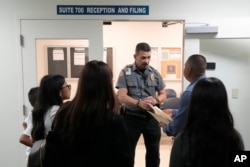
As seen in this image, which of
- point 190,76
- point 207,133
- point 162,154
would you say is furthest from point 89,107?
point 162,154

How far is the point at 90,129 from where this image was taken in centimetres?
120

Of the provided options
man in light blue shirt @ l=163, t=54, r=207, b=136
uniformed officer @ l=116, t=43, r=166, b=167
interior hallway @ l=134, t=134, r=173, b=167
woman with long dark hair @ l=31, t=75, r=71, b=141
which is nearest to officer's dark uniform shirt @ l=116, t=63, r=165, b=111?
uniformed officer @ l=116, t=43, r=166, b=167

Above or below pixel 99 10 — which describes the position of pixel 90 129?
below

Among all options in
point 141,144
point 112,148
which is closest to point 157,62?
point 141,144

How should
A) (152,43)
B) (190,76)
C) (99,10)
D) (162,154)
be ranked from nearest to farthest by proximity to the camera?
(190,76), (99,10), (162,154), (152,43)

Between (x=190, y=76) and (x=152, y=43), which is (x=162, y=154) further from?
(x=152, y=43)

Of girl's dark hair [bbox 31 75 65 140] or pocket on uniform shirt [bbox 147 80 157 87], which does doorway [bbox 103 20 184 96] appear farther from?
girl's dark hair [bbox 31 75 65 140]

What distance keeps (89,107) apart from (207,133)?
1.85 ft

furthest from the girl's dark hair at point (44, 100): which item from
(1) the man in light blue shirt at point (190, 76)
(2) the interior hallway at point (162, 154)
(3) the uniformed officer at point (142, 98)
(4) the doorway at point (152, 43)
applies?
(4) the doorway at point (152, 43)

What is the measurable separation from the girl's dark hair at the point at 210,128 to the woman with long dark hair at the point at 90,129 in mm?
342

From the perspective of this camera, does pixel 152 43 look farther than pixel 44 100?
Yes

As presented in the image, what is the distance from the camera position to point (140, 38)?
5.38m

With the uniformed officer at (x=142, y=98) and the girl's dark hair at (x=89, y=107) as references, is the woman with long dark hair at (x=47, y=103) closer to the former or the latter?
the girl's dark hair at (x=89, y=107)

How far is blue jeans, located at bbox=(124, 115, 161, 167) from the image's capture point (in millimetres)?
2797
